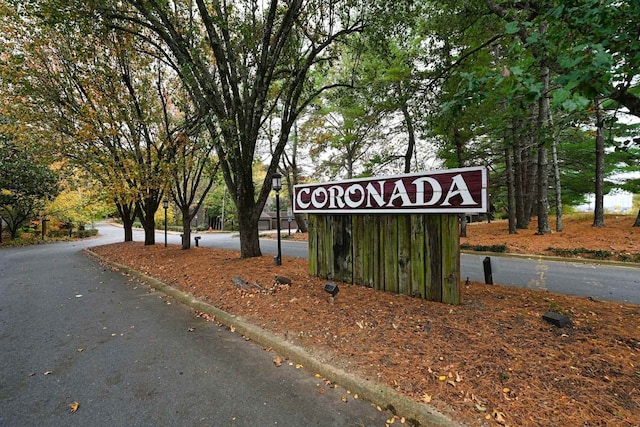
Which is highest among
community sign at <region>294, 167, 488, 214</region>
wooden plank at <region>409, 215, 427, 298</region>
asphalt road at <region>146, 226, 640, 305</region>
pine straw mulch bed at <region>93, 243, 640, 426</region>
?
community sign at <region>294, 167, 488, 214</region>

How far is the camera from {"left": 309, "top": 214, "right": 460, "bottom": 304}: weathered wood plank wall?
367cm

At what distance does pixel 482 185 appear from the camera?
3320 millimetres

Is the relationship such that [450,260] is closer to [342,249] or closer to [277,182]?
[342,249]

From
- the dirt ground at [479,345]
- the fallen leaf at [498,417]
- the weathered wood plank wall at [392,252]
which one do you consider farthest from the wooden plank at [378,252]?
the fallen leaf at [498,417]

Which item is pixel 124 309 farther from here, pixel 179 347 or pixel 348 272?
pixel 348 272

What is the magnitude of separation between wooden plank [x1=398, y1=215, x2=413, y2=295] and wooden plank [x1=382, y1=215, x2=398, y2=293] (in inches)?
2.6

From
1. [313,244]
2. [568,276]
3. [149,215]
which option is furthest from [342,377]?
[149,215]

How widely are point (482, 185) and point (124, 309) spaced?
5.58m

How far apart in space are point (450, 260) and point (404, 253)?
63 centimetres

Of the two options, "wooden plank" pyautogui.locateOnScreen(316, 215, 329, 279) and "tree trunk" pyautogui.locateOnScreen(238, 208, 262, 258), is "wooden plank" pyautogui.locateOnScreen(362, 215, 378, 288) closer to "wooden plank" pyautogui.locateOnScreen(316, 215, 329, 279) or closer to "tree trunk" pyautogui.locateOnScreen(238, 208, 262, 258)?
"wooden plank" pyautogui.locateOnScreen(316, 215, 329, 279)

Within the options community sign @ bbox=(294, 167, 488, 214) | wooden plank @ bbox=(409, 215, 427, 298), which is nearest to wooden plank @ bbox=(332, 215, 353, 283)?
community sign @ bbox=(294, 167, 488, 214)

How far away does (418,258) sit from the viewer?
3.93 metres

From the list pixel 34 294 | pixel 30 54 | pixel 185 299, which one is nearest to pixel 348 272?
pixel 185 299

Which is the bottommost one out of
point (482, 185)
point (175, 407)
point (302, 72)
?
point (175, 407)
